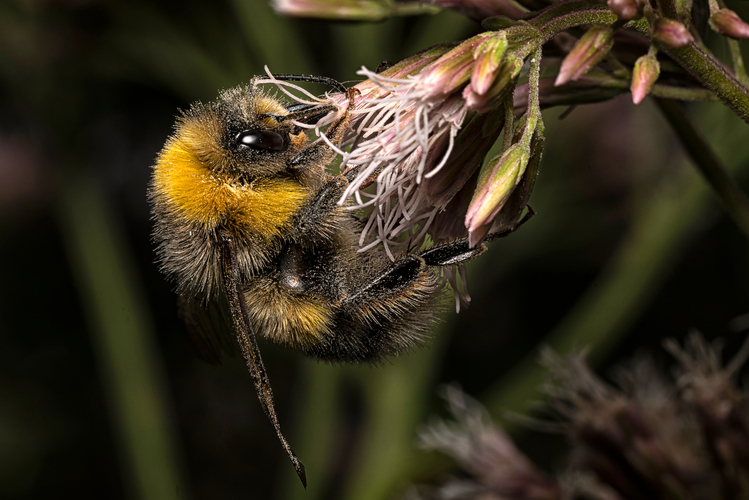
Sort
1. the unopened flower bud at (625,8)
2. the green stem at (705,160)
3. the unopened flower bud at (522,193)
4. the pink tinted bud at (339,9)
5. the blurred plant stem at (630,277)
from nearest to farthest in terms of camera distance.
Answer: the unopened flower bud at (625,8) < the unopened flower bud at (522,193) < the pink tinted bud at (339,9) < the green stem at (705,160) < the blurred plant stem at (630,277)

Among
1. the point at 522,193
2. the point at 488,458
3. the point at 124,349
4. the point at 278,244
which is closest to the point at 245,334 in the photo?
the point at 278,244

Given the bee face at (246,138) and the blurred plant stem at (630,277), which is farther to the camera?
the blurred plant stem at (630,277)

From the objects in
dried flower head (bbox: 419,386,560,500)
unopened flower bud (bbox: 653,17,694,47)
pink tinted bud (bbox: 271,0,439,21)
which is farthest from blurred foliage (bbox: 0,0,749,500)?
unopened flower bud (bbox: 653,17,694,47)

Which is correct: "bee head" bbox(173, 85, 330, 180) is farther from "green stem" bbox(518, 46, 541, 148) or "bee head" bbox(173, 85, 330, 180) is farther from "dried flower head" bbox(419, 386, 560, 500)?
"dried flower head" bbox(419, 386, 560, 500)

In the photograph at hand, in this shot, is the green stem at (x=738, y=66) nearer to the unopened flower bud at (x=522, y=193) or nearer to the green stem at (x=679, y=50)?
the green stem at (x=679, y=50)

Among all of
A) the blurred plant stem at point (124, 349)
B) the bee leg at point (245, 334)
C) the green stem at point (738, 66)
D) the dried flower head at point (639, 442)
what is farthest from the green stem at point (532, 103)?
the blurred plant stem at point (124, 349)

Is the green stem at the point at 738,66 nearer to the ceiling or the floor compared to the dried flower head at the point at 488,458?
nearer to the ceiling

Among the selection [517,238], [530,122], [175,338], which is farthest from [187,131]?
[175,338]
